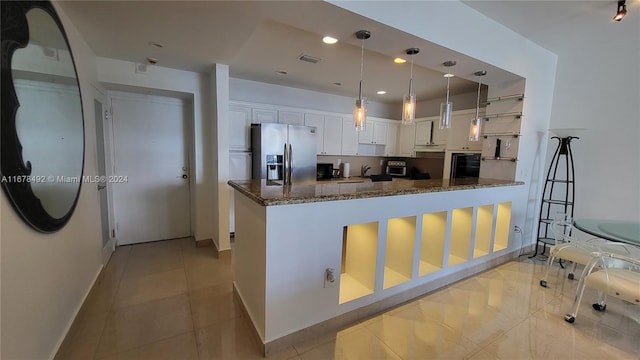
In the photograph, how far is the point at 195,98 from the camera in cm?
346

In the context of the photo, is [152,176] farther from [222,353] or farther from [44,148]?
[222,353]

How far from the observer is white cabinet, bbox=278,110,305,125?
4387mm

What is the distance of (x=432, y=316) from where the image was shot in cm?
Result: 221

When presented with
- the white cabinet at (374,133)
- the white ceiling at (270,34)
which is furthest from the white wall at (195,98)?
the white cabinet at (374,133)

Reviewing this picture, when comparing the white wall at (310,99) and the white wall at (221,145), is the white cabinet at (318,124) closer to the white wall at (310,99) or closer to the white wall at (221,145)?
the white wall at (310,99)

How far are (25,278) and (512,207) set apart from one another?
15.0 feet

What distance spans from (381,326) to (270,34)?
2.81 meters

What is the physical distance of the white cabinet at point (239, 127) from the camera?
4031 millimetres

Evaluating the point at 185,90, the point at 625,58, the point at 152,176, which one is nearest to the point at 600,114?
the point at 625,58

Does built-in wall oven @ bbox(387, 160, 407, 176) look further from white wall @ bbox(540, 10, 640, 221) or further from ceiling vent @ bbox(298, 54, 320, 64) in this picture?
ceiling vent @ bbox(298, 54, 320, 64)

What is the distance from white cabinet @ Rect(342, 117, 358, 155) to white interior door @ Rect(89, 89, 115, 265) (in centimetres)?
358

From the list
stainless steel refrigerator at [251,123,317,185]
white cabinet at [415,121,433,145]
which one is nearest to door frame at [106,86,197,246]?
stainless steel refrigerator at [251,123,317,185]

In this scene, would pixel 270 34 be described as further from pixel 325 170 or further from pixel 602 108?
pixel 602 108

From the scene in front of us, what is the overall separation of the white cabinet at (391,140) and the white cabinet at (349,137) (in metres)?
0.85
